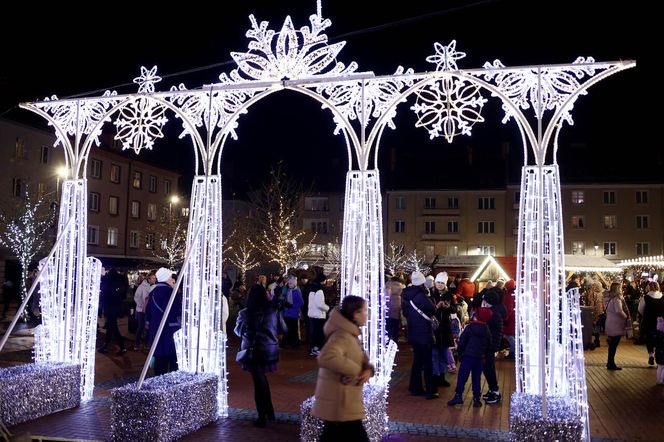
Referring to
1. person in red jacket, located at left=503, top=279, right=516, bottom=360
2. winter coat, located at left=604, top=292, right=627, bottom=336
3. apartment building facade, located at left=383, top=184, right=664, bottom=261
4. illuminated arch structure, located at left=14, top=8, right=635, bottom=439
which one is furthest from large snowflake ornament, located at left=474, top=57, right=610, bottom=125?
apartment building facade, located at left=383, top=184, right=664, bottom=261

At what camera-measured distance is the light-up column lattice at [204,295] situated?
884 centimetres

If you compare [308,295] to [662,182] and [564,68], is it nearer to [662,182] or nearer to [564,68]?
[564,68]

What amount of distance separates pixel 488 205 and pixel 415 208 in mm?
5676

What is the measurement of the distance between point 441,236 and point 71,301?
43.9 m

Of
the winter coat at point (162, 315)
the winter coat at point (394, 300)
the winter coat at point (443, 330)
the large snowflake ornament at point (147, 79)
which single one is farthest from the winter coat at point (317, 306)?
the large snowflake ornament at point (147, 79)

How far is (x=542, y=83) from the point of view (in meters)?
7.69

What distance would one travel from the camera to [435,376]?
10.8 meters

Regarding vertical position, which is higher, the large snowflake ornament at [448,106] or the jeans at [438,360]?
the large snowflake ornament at [448,106]

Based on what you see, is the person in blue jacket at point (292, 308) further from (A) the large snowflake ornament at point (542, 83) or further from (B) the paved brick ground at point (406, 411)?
(A) the large snowflake ornament at point (542, 83)

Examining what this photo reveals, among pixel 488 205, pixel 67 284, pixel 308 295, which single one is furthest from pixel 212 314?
pixel 488 205

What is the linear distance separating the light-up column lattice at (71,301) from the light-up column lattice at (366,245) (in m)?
3.96

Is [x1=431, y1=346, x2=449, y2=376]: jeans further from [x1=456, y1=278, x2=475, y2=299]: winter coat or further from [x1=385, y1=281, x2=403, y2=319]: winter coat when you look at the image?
[x1=456, y1=278, x2=475, y2=299]: winter coat

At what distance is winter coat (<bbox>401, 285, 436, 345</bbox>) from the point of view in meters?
10.2

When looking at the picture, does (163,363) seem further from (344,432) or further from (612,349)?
(612,349)
